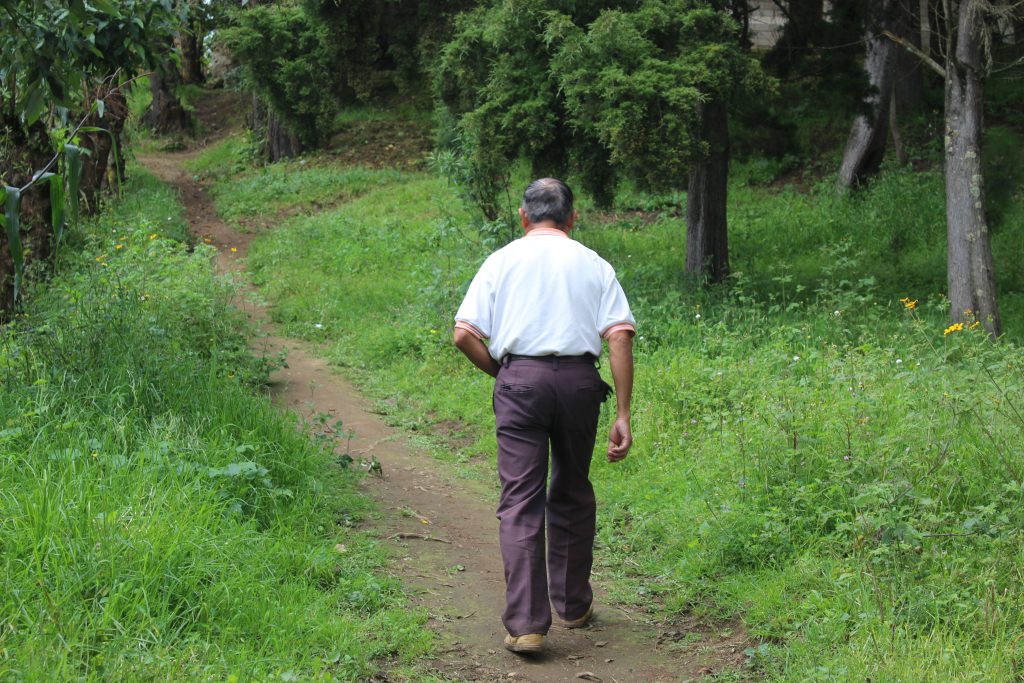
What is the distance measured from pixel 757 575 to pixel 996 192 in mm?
10768

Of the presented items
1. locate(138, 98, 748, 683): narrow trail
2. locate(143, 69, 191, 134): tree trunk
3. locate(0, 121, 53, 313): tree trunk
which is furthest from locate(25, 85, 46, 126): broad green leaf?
locate(143, 69, 191, 134): tree trunk

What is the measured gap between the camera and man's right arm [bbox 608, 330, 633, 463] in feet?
14.4

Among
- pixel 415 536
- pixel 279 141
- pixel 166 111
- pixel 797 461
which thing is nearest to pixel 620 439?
pixel 797 461

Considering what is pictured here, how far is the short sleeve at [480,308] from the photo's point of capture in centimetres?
446

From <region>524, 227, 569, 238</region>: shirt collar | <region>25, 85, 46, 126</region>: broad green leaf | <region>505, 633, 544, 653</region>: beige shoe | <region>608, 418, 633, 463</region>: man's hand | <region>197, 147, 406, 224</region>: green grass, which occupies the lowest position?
<region>505, 633, 544, 653</region>: beige shoe

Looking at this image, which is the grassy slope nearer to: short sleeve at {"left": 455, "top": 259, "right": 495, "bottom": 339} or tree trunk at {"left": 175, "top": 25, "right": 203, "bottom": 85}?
short sleeve at {"left": 455, "top": 259, "right": 495, "bottom": 339}

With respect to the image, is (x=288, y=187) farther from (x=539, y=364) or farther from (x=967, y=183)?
(x=539, y=364)

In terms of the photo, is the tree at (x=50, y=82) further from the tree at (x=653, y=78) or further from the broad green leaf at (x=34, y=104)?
the tree at (x=653, y=78)

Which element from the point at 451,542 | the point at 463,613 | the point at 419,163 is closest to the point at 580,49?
the point at 451,542

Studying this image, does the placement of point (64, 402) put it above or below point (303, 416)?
above

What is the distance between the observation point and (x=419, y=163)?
2195cm

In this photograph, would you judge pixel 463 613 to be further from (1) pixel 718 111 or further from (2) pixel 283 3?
(2) pixel 283 3

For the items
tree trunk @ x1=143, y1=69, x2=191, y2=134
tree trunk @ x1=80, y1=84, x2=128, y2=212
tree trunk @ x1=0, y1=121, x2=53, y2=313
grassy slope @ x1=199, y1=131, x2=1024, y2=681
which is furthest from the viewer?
tree trunk @ x1=143, y1=69, x2=191, y2=134

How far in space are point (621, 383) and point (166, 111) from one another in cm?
2740
